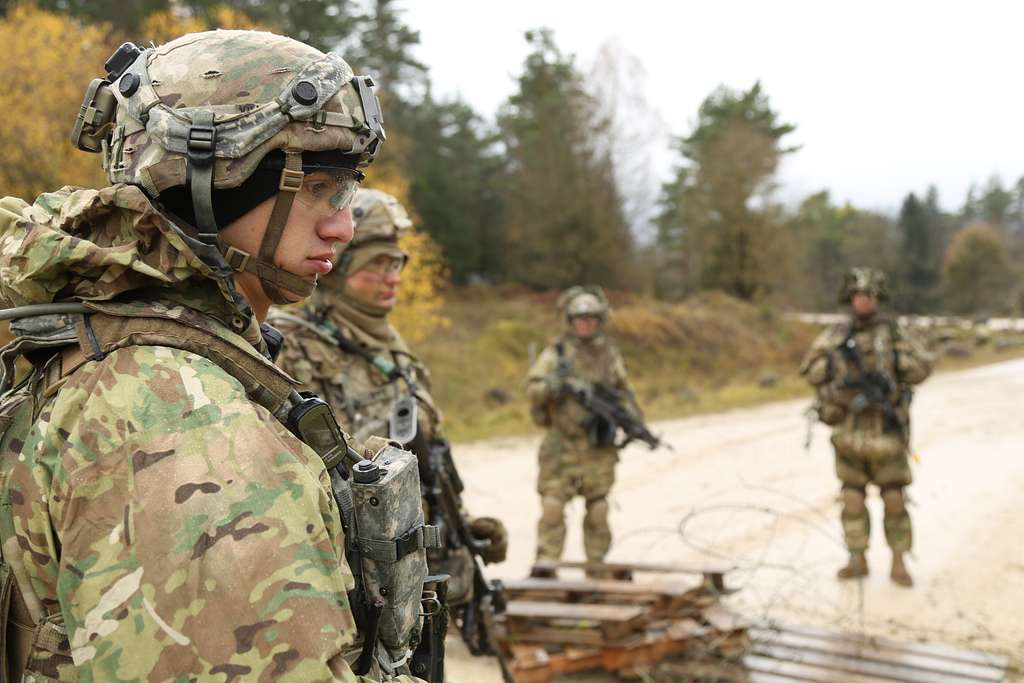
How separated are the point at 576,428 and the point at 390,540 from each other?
5.42m

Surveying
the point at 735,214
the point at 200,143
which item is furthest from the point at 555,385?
the point at 735,214

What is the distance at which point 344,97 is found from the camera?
1655 millimetres

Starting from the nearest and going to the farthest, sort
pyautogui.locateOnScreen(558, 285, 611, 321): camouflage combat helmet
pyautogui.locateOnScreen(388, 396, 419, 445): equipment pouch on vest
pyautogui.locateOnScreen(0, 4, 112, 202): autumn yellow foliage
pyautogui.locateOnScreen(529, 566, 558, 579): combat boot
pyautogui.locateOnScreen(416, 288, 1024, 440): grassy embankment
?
pyautogui.locateOnScreen(388, 396, 419, 445): equipment pouch on vest → pyautogui.locateOnScreen(529, 566, 558, 579): combat boot → pyautogui.locateOnScreen(558, 285, 611, 321): camouflage combat helmet → pyautogui.locateOnScreen(0, 4, 112, 202): autumn yellow foliage → pyautogui.locateOnScreen(416, 288, 1024, 440): grassy embankment

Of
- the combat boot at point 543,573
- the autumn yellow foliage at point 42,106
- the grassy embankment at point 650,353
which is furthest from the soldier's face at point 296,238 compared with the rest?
the autumn yellow foliage at point 42,106

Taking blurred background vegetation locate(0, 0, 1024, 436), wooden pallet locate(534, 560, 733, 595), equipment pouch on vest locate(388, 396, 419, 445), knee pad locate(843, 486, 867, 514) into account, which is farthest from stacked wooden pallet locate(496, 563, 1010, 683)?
blurred background vegetation locate(0, 0, 1024, 436)

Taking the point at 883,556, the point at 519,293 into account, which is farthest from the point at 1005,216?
the point at 883,556

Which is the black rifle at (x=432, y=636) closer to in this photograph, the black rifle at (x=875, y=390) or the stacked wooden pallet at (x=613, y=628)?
the stacked wooden pallet at (x=613, y=628)

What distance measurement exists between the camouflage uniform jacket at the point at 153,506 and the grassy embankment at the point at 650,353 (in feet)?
38.6

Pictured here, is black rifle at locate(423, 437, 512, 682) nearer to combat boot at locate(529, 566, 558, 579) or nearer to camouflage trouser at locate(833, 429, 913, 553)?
combat boot at locate(529, 566, 558, 579)

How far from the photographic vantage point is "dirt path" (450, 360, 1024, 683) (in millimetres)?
6230

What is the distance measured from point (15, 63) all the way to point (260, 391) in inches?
644

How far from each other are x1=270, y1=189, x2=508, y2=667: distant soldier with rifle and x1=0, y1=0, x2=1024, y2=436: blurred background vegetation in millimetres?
11692

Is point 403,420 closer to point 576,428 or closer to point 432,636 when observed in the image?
point 432,636

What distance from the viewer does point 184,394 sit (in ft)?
4.33
